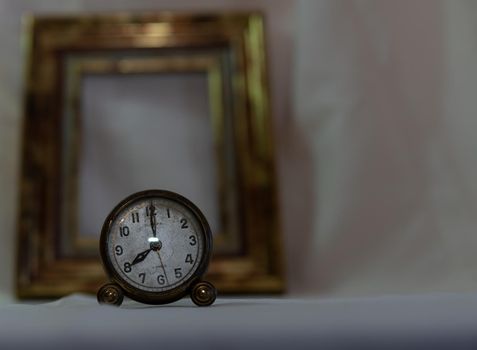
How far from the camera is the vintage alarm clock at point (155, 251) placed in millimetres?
1021

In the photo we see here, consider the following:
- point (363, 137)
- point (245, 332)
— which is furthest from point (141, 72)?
point (245, 332)

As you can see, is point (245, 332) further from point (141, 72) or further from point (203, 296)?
point (141, 72)

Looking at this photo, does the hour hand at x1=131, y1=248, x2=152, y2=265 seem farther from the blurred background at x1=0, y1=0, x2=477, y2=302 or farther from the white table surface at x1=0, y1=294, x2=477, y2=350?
the blurred background at x1=0, y1=0, x2=477, y2=302

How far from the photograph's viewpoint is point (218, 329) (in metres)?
0.72

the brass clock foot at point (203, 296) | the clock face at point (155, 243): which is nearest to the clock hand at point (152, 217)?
the clock face at point (155, 243)

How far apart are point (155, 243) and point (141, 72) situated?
766mm

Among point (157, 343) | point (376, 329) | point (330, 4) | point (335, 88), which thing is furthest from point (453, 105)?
point (157, 343)

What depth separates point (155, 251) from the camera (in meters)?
1.03

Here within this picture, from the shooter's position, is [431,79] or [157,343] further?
[431,79]

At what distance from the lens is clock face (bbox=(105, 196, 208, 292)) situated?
1026 mm

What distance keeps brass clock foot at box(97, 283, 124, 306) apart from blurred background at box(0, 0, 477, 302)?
26.6 inches

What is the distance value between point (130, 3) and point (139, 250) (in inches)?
36.7

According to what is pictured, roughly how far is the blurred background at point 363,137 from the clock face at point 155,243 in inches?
25.3

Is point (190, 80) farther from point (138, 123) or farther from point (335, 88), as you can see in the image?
point (335, 88)
